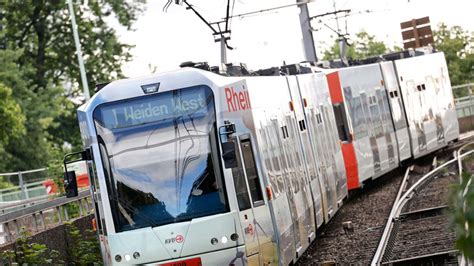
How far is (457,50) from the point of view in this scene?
275 feet

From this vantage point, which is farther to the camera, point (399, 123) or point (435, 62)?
point (435, 62)

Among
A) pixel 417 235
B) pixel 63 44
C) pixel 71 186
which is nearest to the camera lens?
pixel 71 186

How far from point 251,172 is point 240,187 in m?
0.37

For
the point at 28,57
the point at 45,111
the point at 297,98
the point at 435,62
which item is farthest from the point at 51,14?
the point at 297,98

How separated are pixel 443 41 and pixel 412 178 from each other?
5677 centimetres

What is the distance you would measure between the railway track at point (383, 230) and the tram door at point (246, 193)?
205 cm

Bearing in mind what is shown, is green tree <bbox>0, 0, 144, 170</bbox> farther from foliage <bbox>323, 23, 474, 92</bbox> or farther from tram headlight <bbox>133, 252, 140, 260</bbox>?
tram headlight <bbox>133, 252, 140, 260</bbox>

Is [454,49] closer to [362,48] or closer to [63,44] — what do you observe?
[362,48]

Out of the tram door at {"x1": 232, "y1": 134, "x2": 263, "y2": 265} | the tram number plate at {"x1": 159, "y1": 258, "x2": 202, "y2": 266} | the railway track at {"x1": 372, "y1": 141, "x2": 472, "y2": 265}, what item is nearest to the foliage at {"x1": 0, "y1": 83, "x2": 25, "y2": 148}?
the railway track at {"x1": 372, "y1": 141, "x2": 472, "y2": 265}

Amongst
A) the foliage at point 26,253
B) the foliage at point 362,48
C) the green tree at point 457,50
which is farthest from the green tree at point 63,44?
the foliage at point 26,253

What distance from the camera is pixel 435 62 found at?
3650 centimetres

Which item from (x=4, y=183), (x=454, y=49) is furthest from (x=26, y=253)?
(x=454, y=49)

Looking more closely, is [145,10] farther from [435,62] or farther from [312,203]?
[312,203]

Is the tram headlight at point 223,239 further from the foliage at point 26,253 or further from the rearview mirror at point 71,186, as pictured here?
the foliage at point 26,253
